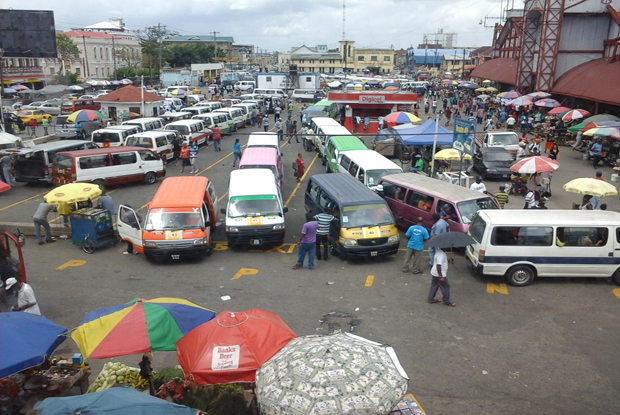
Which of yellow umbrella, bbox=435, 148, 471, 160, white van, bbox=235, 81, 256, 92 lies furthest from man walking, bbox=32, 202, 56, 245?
white van, bbox=235, 81, 256, 92

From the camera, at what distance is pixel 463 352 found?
349 inches

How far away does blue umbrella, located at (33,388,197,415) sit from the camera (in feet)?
15.4

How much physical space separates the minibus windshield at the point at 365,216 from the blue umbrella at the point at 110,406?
897cm

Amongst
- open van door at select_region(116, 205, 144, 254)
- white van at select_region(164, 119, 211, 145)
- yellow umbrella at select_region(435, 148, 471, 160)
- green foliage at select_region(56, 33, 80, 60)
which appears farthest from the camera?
green foliage at select_region(56, 33, 80, 60)

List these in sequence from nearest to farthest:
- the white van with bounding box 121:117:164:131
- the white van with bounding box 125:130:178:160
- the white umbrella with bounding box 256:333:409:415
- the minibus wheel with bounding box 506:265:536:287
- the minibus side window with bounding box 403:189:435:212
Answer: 1. the white umbrella with bounding box 256:333:409:415
2. the minibus wheel with bounding box 506:265:536:287
3. the minibus side window with bounding box 403:189:435:212
4. the white van with bounding box 125:130:178:160
5. the white van with bounding box 121:117:164:131

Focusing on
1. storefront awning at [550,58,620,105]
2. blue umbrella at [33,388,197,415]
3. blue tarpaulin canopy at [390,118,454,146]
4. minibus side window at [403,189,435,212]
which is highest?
storefront awning at [550,58,620,105]

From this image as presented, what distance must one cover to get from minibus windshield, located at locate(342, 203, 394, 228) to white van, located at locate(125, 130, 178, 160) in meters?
13.4

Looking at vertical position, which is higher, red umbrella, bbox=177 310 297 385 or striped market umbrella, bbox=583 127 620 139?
striped market umbrella, bbox=583 127 620 139

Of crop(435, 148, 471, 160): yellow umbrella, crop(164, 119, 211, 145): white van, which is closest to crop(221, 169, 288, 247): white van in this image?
crop(435, 148, 471, 160): yellow umbrella

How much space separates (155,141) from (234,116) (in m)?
14.8

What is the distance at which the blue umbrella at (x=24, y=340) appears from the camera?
19.4 ft

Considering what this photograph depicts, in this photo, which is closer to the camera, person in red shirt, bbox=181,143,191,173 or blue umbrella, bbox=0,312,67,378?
blue umbrella, bbox=0,312,67,378

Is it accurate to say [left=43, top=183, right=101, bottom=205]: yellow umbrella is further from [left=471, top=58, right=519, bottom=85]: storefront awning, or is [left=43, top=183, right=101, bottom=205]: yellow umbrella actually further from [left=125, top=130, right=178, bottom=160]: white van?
[left=471, top=58, right=519, bottom=85]: storefront awning

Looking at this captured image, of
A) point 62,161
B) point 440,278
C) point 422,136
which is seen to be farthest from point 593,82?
point 62,161
